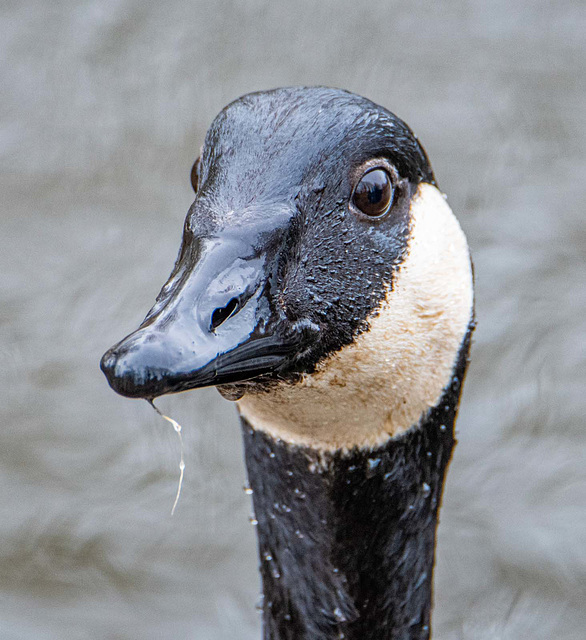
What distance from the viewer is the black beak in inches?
90.2

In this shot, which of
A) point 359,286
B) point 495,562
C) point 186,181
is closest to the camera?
point 359,286

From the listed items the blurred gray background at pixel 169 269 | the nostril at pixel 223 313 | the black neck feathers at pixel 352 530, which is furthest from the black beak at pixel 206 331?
the blurred gray background at pixel 169 269

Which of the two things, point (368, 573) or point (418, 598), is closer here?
point (368, 573)

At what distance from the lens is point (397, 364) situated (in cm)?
298

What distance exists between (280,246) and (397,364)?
537mm

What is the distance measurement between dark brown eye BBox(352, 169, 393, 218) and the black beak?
44 cm

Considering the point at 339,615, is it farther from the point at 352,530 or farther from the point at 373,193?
the point at 373,193

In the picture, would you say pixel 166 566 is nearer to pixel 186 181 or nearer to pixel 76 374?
pixel 76 374

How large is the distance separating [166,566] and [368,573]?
1928 mm

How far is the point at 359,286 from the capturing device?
9.50ft

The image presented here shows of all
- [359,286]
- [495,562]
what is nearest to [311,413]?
[359,286]

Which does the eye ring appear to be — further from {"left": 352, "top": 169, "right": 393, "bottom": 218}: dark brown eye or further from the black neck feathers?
the black neck feathers

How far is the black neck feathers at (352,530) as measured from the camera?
3180 millimetres

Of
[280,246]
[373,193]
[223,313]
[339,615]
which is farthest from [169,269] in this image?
[223,313]
